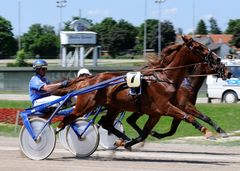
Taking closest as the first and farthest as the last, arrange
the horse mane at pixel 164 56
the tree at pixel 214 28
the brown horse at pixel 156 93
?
the brown horse at pixel 156 93
the horse mane at pixel 164 56
the tree at pixel 214 28

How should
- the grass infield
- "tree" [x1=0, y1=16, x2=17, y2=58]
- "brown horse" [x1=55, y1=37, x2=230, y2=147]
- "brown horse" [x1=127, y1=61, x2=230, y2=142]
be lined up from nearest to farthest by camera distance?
1. "brown horse" [x1=55, y1=37, x2=230, y2=147]
2. "brown horse" [x1=127, y1=61, x2=230, y2=142]
3. the grass infield
4. "tree" [x1=0, y1=16, x2=17, y2=58]

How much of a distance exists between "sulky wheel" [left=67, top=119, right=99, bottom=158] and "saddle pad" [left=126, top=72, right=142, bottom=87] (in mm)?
1503

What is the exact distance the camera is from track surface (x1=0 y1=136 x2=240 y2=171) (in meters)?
10.5

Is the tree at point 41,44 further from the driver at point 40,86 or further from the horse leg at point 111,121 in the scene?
the driver at point 40,86

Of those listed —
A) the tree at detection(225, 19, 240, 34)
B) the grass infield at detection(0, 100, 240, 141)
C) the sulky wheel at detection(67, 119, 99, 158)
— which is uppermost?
the tree at detection(225, 19, 240, 34)

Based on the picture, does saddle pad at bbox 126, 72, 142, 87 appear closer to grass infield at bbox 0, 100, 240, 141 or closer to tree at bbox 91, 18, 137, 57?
grass infield at bbox 0, 100, 240, 141

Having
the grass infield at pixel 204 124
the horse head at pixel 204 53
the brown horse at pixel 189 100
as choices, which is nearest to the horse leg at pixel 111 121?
the brown horse at pixel 189 100

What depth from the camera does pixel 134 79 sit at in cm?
1159

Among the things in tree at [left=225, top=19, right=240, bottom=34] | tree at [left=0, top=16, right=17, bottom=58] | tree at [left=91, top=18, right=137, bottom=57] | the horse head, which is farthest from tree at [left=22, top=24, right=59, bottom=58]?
the horse head

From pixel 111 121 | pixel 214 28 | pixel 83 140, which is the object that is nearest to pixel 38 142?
pixel 83 140

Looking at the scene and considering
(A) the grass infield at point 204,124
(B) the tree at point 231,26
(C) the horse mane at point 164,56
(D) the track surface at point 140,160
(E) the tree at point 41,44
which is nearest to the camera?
(D) the track surface at point 140,160

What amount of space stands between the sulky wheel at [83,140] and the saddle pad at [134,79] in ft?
4.93

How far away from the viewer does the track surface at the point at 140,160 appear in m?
10.5

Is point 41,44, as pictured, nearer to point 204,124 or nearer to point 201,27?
point 201,27
